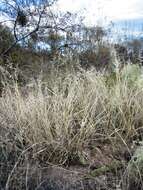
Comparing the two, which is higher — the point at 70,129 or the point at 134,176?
the point at 70,129

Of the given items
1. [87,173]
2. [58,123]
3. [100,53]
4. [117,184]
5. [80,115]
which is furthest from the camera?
[100,53]

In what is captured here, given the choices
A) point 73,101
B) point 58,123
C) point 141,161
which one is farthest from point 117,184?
point 73,101

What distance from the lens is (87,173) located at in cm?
376

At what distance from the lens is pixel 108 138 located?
4.29 m

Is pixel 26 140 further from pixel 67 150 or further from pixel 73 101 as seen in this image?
pixel 73 101

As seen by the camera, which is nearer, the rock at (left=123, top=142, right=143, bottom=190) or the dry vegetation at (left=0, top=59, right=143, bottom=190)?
the rock at (left=123, top=142, right=143, bottom=190)

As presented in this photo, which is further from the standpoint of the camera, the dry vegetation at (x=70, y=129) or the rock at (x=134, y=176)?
the dry vegetation at (x=70, y=129)

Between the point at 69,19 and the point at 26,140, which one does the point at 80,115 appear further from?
the point at 69,19

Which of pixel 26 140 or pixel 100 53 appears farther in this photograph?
pixel 100 53

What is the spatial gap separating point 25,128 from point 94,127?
2.30ft

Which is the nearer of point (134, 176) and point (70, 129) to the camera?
point (134, 176)

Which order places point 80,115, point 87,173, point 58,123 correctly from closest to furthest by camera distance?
point 87,173, point 58,123, point 80,115

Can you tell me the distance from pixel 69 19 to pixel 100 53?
1.25m

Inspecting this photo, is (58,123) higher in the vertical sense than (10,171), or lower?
higher
